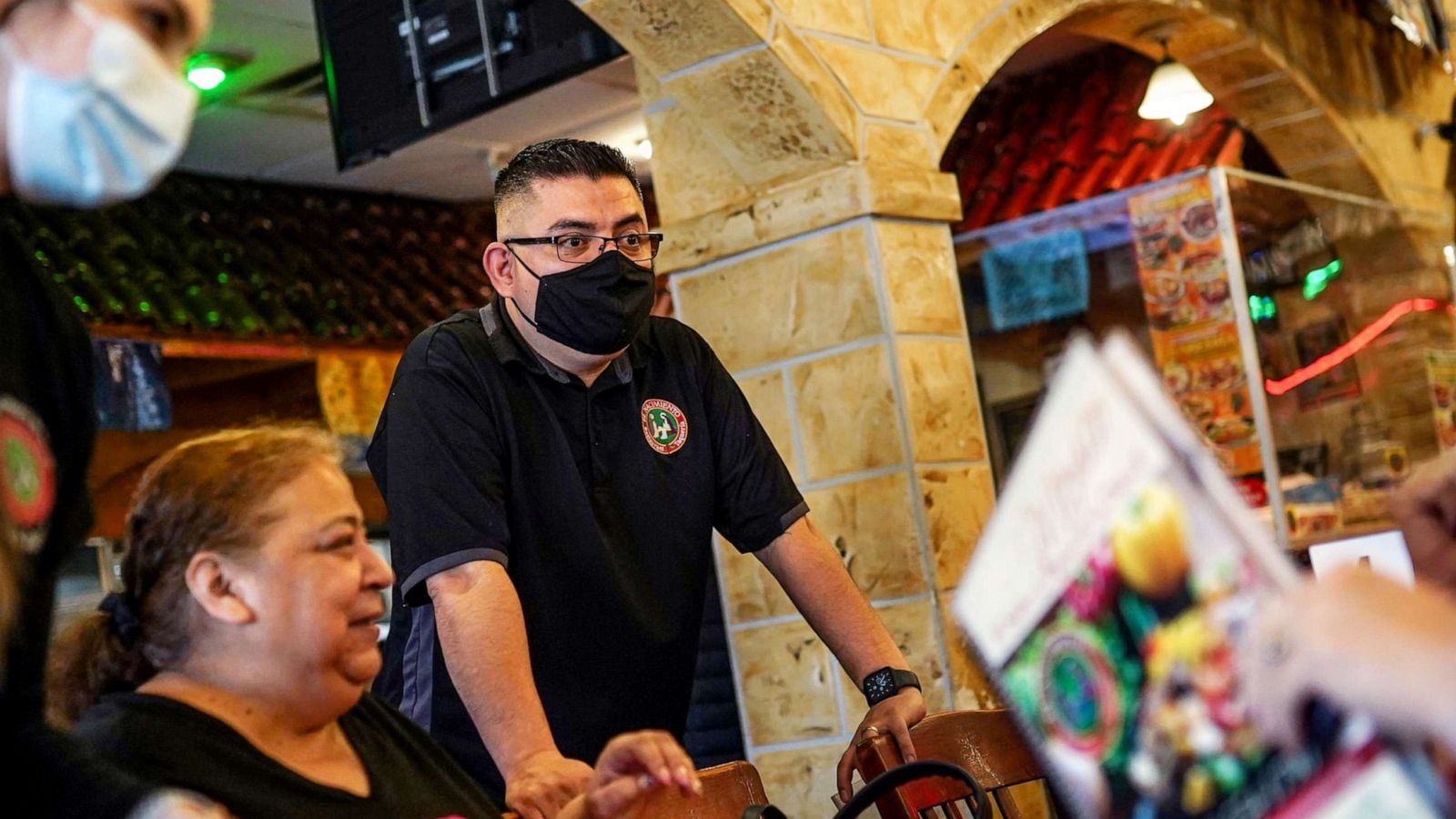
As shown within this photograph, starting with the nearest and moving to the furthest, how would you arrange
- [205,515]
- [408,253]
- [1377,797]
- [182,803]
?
1. [1377,797]
2. [182,803]
3. [205,515]
4. [408,253]

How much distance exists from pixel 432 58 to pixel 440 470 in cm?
251

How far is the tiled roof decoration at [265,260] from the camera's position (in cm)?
566

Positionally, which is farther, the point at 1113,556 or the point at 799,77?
the point at 799,77

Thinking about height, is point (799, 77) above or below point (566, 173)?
above

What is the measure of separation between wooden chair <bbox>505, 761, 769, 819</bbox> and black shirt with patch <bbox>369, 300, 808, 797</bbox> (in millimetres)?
549

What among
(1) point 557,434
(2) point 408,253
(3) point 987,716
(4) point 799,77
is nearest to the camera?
(3) point 987,716

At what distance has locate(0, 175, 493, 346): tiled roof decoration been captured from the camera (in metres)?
5.66

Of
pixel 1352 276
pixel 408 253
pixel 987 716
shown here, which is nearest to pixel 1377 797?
pixel 987 716

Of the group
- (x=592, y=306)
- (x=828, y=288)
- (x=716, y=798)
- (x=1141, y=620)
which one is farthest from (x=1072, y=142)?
(x=1141, y=620)

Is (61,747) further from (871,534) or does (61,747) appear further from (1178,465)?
(871,534)

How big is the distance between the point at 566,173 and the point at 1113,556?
1824 millimetres

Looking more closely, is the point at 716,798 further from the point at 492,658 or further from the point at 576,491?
the point at 576,491

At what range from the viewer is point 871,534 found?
3238mm

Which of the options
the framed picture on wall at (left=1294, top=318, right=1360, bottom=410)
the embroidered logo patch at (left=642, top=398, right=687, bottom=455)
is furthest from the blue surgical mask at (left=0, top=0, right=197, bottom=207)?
the framed picture on wall at (left=1294, top=318, right=1360, bottom=410)
